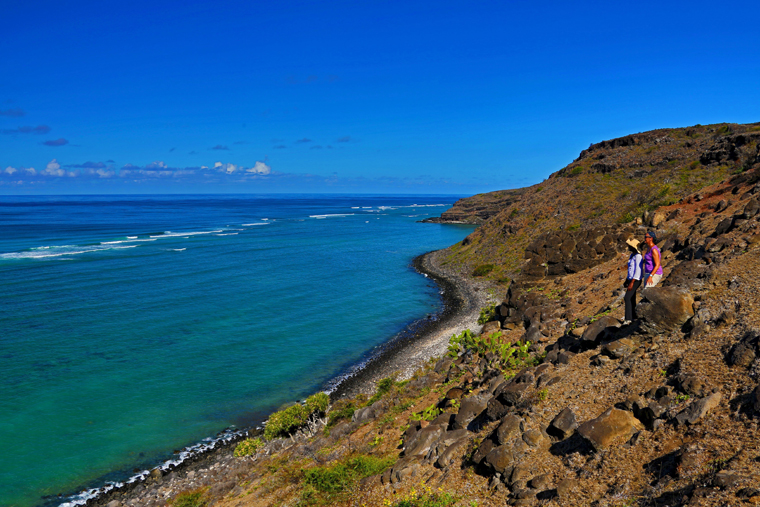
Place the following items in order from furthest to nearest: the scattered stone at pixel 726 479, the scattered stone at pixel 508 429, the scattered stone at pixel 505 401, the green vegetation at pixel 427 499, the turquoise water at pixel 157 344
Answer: the turquoise water at pixel 157 344
the scattered stone at pixel 505 401
the scattered stone at pixel 508 429
the green vegetation at pixel 427 499
the scattered stone at pixel 726 479

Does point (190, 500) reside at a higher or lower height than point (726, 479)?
lower

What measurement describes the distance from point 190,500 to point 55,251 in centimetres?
8254

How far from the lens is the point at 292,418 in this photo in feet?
71.9

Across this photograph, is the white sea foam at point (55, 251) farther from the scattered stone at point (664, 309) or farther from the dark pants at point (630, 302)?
the scattered stone at point (664, 309)

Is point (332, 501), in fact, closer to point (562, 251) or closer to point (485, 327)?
point (485, 327)

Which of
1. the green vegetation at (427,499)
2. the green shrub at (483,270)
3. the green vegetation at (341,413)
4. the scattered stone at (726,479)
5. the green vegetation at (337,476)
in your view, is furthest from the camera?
the green shrub at (483,270)

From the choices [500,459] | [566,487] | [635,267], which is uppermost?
[635,267]

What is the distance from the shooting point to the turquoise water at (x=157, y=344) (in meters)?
23.5

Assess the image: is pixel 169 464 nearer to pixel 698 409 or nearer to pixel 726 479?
pixel 698 409

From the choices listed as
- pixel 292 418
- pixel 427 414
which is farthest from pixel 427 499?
pixel 292 418

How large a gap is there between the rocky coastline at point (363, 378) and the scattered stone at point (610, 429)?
14.9 metres

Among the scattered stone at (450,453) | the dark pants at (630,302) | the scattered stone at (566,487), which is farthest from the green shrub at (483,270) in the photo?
the scattered stone at (566,487)

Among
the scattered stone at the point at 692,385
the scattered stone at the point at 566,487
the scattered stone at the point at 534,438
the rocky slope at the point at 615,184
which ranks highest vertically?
the rocky slope at the point at 615,184

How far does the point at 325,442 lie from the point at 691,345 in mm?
14219
